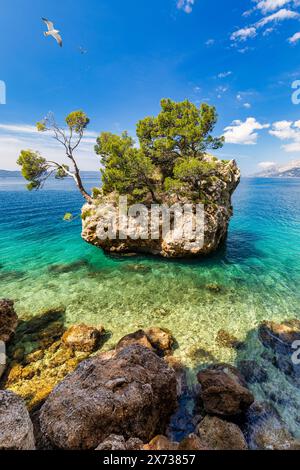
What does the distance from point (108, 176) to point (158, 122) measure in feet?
32.2

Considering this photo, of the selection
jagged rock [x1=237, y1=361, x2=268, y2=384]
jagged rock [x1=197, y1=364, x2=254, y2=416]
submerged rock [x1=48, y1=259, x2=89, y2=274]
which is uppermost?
jagged rock [x1=197, y1=364, x2=254, y2=416]

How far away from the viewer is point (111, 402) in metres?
6.57

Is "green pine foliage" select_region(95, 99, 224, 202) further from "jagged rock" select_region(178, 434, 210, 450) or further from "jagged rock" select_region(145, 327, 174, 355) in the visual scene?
"jagged rock" select_region(178, 434, 210, 450)

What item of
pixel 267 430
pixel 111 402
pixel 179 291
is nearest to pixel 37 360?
pixel 111 402

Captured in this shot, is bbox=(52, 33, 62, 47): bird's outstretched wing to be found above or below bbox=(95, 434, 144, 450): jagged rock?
above

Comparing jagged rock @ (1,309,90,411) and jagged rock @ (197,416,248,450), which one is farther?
jagged rock @ (1,309,90,411)

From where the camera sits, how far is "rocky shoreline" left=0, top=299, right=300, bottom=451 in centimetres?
594

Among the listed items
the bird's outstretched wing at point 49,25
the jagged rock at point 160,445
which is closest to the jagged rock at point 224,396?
the jagged rock at point 160,445

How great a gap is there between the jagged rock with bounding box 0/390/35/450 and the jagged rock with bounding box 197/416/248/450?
5558mm

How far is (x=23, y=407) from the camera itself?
5984 millimetres

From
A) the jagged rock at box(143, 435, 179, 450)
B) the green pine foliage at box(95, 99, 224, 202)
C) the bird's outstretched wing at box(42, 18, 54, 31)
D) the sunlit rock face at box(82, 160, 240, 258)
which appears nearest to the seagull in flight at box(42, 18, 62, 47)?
the bird's outstretched wing at box(42, 18, 54, 31)

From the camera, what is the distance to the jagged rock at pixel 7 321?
39.4 feet
